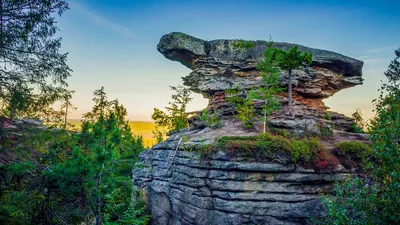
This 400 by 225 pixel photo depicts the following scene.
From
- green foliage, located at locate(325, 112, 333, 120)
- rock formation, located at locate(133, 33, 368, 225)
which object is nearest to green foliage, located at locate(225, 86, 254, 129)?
rock formation, located at locate(133, 33, 368, 225)

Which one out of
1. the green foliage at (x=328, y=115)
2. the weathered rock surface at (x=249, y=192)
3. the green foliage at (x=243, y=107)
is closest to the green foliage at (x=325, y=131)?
the green foliage at (x=328, y=115)

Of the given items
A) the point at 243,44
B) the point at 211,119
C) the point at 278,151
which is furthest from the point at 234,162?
the point at 243,44

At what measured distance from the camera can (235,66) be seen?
22.0m

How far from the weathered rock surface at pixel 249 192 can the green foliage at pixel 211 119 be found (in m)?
5.38

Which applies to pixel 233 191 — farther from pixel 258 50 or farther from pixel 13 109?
pixel 258 50

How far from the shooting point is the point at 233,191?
12.0m

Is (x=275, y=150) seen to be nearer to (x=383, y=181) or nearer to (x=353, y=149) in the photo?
(x=353, y=149)

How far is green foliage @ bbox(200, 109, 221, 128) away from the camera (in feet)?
61.0

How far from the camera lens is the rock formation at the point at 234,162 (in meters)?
11.8

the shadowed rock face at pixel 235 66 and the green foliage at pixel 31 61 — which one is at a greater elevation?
the shadowed rock face at pixel 235 66

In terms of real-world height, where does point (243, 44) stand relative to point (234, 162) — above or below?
above

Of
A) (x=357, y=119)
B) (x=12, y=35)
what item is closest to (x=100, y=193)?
(x=12, y=35)

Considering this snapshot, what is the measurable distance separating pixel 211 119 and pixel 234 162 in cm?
681

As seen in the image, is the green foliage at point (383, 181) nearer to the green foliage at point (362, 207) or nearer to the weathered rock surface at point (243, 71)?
the green foliage at point (362, 207)
